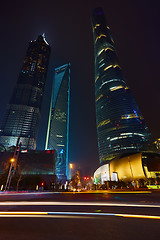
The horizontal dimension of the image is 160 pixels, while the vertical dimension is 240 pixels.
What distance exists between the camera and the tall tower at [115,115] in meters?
108

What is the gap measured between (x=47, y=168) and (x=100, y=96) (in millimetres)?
99844

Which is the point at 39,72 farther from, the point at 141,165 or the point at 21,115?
the point at 141,165

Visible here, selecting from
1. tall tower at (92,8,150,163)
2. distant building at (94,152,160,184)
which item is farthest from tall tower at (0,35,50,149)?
distant building at (94,152,160,184)

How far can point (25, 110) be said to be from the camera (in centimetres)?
15362

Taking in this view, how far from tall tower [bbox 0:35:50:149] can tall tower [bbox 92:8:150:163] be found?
85.3m

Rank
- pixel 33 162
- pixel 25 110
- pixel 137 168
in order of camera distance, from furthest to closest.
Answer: pixel 25 110 < pixel 33 162 < pixel 137 168

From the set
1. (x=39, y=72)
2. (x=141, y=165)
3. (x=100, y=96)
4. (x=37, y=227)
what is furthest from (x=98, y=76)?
(x=37, y=227)

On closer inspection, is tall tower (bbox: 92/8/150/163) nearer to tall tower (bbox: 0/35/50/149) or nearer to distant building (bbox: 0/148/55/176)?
distant building (bbox: 0/148/55/176)

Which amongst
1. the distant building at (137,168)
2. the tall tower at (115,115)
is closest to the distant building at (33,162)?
the distant building at (137,168)

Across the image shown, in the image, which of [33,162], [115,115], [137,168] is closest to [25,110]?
[33,162]

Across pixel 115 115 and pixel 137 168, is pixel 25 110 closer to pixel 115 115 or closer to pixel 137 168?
pixel 115 115

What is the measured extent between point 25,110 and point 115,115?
4437 inches

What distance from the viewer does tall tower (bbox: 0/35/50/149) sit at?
137775 millimetres

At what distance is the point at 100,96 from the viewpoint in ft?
479
